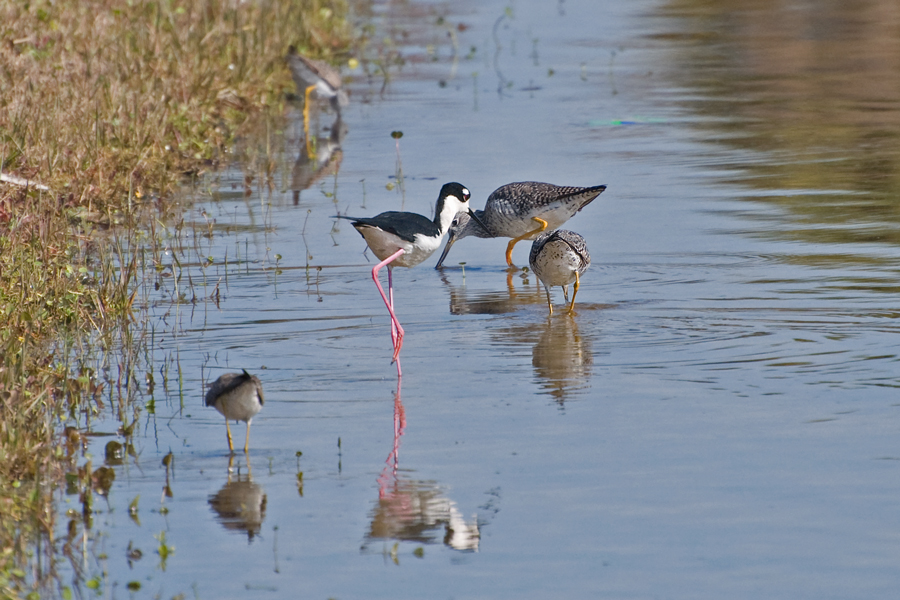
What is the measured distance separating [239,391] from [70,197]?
5458mm

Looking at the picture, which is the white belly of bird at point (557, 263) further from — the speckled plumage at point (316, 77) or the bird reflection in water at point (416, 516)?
the speckled plumage at point (316, 77)

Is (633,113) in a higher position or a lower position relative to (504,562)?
higher

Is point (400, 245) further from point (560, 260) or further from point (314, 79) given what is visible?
point (314, 79)

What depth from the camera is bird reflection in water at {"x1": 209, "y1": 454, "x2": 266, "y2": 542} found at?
5523 mm

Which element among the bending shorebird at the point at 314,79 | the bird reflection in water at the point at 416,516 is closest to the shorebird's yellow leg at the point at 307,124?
the bending shorebird at the point at 314,79

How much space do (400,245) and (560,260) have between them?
123 centimetres

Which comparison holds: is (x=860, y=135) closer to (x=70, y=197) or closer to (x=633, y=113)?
(x=633, y=113)

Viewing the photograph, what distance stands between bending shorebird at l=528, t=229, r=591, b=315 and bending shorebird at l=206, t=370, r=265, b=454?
3311mm

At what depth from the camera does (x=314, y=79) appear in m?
16.1

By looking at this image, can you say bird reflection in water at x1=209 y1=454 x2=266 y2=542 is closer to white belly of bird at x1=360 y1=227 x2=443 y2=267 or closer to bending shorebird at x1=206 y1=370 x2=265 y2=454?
bending shorebird at x1=206 y1=370 x2=265 y2=454

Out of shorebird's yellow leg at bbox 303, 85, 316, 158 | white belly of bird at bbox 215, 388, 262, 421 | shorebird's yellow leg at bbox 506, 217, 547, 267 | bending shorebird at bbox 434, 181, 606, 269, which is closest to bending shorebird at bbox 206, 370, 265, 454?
white belly of bird at bbox 215, 388, 262, 421

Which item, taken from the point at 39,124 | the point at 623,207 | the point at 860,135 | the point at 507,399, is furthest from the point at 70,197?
the point at 860,135

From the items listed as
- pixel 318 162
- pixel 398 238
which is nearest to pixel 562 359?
pixel 398 238

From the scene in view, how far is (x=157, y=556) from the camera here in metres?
5.20
